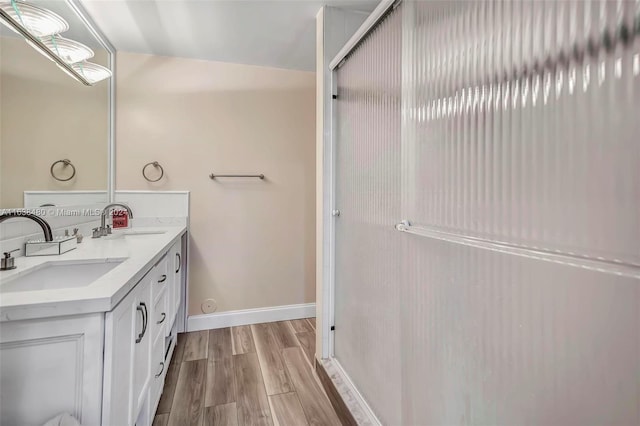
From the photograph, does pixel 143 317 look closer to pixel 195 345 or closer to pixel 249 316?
pixel 195 345

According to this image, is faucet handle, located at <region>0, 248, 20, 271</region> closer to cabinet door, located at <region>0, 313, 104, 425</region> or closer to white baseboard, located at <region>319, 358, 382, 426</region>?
cabinet door, located at <region>0, 313, 104, 425</region>

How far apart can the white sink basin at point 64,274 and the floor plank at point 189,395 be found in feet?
2.83

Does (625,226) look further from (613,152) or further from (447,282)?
(447,282)

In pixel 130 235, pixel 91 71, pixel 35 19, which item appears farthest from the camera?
pixel 130 235

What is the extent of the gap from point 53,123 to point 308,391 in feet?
7.18

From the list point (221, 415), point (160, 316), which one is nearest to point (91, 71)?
point (160, 316)

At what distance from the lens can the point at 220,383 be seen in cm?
182

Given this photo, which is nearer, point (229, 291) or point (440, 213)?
point (440, 213)

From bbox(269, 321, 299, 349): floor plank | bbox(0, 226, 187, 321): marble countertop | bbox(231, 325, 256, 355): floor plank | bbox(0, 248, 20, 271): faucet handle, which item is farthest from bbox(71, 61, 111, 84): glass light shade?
bbox(269, 321, 299, 349): floor plank

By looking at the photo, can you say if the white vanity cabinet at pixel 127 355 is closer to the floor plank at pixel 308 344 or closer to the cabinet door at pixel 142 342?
the cabinet door at pixel 142 342

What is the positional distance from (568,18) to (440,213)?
0.52 meters

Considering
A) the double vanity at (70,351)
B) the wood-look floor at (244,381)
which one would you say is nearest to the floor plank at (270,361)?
the wood-look floor at (244,381)

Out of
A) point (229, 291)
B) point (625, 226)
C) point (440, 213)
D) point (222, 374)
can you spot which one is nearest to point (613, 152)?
point (625, 226)

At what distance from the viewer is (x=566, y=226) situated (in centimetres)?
58
